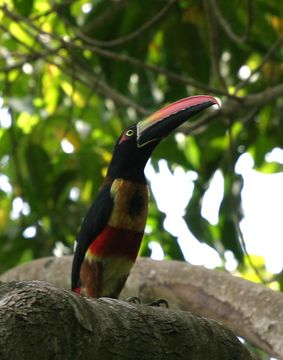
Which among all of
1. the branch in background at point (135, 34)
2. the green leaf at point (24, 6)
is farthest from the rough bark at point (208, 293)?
the green leaf at point (24, 6)

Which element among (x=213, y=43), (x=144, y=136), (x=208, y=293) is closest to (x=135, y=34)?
(x=213, y=43)

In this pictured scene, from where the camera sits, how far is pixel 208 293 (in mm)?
3965

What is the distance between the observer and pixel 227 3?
16.4 ft

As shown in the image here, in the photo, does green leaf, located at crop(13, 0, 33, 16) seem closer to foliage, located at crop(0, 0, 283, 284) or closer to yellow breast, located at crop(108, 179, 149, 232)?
foliage, located at crop(0, 0, 283, 284)

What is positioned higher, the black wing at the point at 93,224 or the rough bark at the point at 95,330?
the black wing at the point at 93,224

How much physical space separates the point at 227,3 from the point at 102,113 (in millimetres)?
992

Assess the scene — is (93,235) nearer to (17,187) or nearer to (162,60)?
(17,187)

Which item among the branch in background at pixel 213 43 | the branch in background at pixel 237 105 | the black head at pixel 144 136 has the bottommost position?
the black head at pixel 144 136

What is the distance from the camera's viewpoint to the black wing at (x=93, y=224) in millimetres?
3996

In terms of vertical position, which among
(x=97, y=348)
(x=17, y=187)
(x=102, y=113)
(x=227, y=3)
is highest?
(x=227, y=3)

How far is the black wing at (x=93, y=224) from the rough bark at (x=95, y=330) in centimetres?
142

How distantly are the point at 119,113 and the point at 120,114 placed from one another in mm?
17

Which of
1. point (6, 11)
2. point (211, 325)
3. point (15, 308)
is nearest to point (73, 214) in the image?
point (6, 11)

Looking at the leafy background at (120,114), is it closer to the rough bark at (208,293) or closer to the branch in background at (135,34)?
the branch in background at (135,34)
